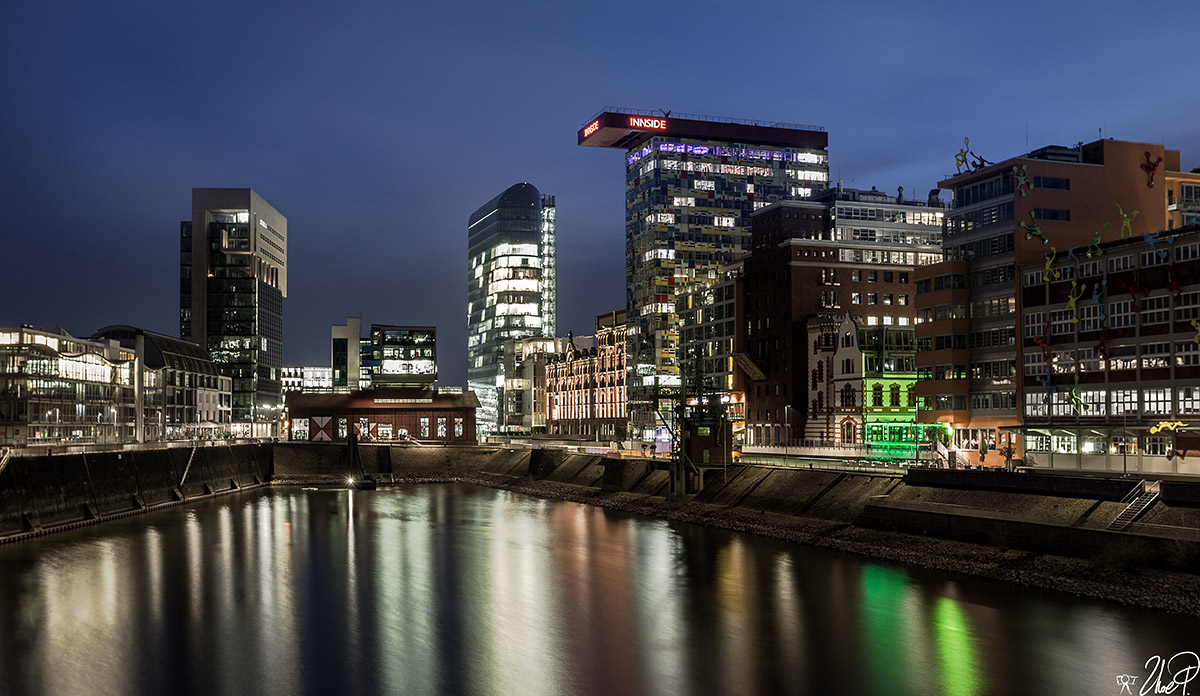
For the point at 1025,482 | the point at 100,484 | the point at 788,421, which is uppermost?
the point at 788,421

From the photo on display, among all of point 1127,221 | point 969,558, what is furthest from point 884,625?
point 1127,221

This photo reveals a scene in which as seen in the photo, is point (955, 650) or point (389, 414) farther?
point (389, 414)

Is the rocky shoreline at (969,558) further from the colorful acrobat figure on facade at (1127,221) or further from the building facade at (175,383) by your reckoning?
the building facade at (175,383)

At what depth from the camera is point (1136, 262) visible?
3012 inches

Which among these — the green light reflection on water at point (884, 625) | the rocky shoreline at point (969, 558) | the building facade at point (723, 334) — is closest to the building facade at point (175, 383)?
the building facade at point (723, 334)

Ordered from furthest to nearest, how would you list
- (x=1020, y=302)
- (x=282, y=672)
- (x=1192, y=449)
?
(x=1020, y=302) → (x=1192, y=449) → (x=282, y=672)

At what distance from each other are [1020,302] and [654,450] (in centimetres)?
4299

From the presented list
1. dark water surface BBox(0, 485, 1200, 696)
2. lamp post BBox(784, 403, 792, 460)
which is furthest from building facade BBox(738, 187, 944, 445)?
dark water surface BBox(0, 485, 1200, 696)

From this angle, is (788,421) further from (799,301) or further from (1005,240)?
(1005,240)

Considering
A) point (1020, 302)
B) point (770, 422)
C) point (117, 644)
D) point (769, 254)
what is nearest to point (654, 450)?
point (770, 422)

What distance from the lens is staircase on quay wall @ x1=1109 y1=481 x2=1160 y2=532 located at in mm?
49875

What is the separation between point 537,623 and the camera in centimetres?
4822

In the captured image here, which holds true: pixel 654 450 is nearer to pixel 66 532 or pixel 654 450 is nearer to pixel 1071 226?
pixel 1071 226

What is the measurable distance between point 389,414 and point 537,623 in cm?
12593
